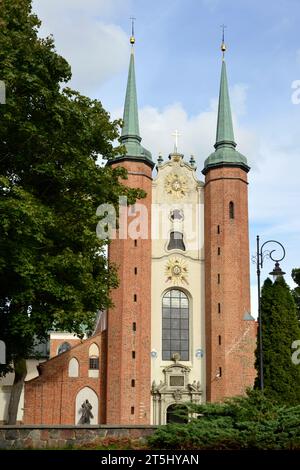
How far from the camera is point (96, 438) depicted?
46.6 feet

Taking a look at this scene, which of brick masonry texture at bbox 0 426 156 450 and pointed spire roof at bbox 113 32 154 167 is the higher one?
pointed spire roof at bbox 113 32 154 167

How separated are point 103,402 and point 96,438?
21.2 m

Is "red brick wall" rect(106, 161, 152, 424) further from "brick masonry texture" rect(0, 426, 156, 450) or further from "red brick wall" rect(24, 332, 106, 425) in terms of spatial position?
"brick masonry texture" rect(0, 426, 156, 450)

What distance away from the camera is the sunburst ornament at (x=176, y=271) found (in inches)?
1468

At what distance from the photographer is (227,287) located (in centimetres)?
3603

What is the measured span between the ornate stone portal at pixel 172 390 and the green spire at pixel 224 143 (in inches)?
470

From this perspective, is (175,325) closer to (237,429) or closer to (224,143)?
(224,143)

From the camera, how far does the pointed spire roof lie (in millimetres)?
38312

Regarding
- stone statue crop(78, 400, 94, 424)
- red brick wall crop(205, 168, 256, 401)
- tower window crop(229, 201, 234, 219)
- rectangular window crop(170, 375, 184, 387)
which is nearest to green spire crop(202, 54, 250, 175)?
red brick wall crop(205, 168, 256, 401)

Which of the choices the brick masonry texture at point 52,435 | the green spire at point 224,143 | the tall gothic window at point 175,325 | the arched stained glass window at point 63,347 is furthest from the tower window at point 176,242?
the brick masonry texture at point 52,435

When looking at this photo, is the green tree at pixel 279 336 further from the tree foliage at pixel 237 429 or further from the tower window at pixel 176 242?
the tower window at pixel 176 242

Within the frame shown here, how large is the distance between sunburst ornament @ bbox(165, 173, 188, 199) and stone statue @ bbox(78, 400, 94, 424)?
510 inches

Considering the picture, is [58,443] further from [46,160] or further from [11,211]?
[46,160]
